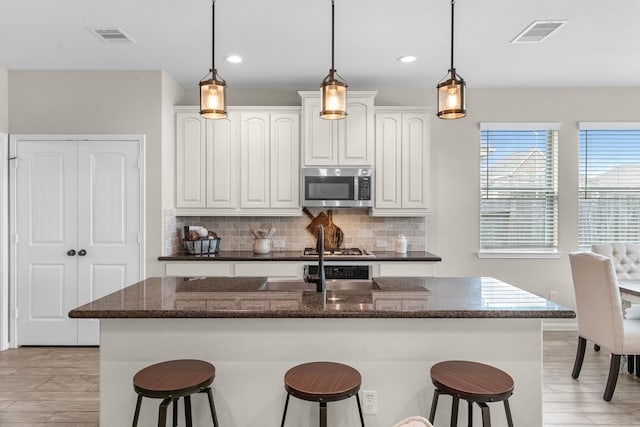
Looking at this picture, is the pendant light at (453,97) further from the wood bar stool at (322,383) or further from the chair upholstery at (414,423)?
the chair upholstery at (414,423)

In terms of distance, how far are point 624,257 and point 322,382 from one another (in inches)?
140

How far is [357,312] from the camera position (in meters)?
1.85

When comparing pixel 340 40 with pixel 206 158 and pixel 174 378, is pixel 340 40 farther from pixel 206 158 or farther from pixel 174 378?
pixel 174 378

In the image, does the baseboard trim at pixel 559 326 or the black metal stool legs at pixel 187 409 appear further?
the baseboard trim at pixel 559 326

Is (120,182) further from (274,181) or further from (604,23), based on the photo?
(604,23)

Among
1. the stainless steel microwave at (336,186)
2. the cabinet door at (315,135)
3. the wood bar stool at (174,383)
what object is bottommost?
the wood bar stool at (174,383)

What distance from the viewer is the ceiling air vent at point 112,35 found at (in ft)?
10.3

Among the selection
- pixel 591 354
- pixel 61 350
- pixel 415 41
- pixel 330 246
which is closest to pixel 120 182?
pixel 61 350

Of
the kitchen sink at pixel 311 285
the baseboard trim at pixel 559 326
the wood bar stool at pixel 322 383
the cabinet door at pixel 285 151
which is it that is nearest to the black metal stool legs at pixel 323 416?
the wood bar stool at pixel 322 383

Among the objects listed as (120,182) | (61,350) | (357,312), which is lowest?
(61,350)

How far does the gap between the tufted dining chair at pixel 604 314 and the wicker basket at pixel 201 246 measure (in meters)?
3.26

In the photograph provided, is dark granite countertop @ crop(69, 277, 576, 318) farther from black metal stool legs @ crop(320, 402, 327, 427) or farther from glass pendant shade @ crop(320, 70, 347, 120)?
glass pendant shade @ crop(320, 70, 347, 120)

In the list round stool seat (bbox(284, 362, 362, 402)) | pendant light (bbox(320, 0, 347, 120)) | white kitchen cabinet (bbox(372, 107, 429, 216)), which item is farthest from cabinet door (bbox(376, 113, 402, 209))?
round stool seat (bbox(284, 362, 362, 402))

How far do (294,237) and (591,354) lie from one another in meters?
3.06
